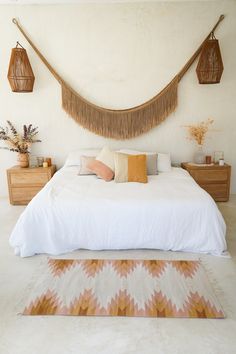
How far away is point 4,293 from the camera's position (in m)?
2.23

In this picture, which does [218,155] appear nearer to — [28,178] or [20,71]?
[28,178]

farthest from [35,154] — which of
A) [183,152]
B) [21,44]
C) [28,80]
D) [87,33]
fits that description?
[183,152]

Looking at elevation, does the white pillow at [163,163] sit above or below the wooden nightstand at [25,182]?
above

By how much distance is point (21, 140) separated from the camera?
14.1ft

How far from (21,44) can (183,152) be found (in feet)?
8.81

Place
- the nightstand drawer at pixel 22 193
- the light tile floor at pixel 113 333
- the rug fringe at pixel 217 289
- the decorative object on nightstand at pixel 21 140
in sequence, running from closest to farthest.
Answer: the light tile floor at pixel 113 333 < the rug fringe at pixel 217 289 < the nightstand drawer at pixel 22 193 < the decorative object on nightstand at pixel 21 140

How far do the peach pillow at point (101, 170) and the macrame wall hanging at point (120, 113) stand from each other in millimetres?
785

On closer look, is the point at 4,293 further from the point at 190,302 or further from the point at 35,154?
the point at 35,154

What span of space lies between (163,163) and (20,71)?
7.22ft

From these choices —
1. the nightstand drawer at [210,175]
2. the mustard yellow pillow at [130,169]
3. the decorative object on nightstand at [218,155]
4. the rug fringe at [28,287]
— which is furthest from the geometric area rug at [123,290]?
the decorative object on nightstand at [218,155]

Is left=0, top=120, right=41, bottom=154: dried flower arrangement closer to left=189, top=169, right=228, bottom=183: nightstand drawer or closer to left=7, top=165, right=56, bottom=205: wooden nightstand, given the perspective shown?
left=7, top=165, right=56, bottom=205: wooden nightstand

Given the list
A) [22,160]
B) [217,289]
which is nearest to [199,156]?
[217,289]

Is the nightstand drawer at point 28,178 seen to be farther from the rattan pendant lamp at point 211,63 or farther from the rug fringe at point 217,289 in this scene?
the rattan pendant lamp at point 211,63

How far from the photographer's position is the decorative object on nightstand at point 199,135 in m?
4.18
